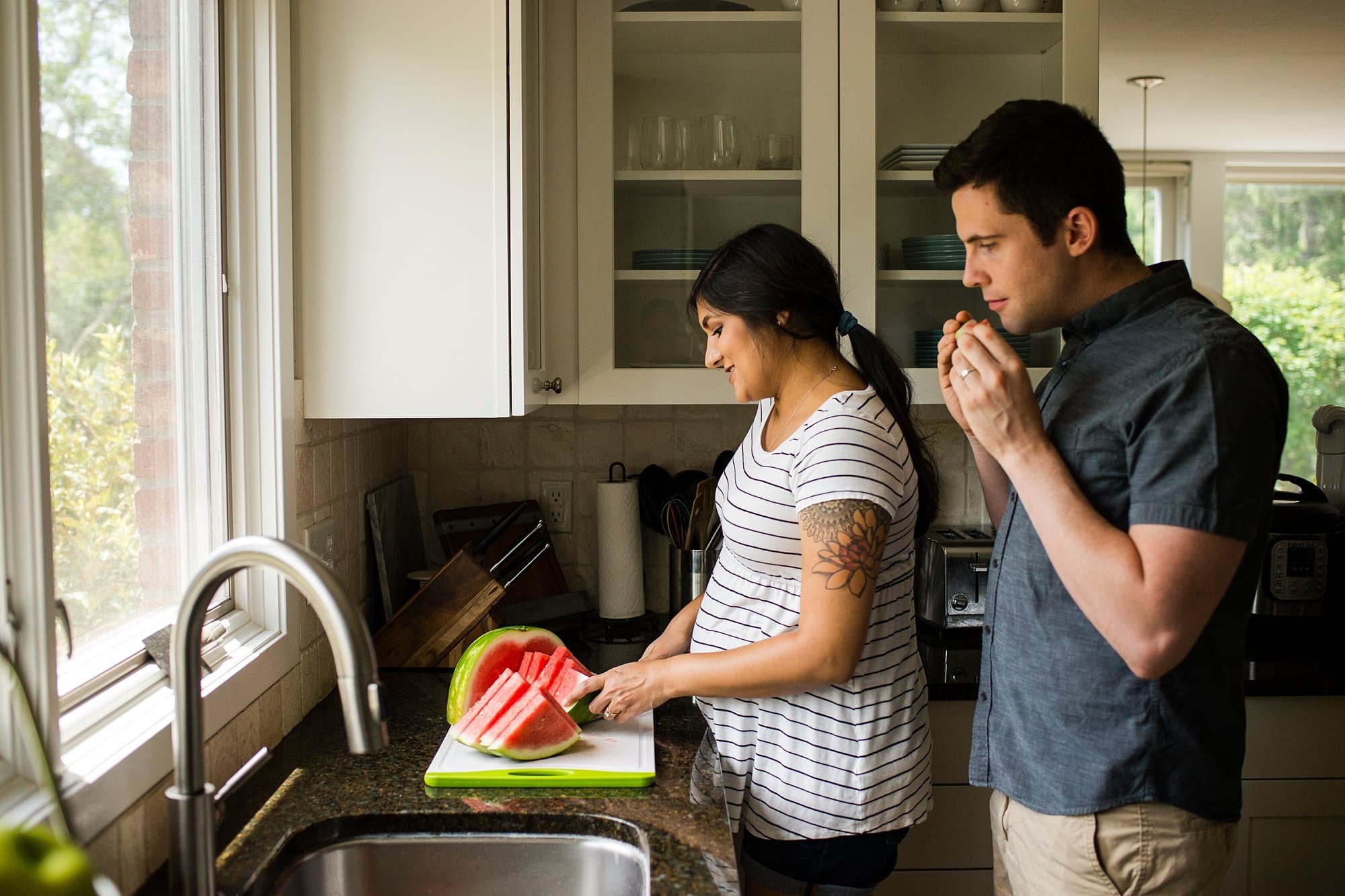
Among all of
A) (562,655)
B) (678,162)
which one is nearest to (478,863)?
(562,655)

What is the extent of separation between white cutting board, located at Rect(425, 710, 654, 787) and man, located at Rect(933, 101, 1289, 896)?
47 centimetres

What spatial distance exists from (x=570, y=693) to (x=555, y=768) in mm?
172

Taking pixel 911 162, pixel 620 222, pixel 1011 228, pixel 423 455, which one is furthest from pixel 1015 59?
pixel 423 455

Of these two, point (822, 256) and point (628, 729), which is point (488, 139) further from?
point (628, 729)

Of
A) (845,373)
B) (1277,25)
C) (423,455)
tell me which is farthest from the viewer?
(1277,25)

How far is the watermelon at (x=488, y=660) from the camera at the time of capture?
160cm

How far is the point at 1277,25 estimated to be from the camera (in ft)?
11.7

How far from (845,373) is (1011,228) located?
307mm


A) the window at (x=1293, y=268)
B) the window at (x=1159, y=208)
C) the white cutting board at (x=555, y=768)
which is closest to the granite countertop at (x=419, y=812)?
the white cutting board at (x=555, y=768)

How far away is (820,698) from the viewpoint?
1543 millimetres

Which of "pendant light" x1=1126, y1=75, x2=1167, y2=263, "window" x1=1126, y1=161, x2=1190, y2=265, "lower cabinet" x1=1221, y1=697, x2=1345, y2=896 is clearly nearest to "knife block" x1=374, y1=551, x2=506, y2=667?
"lower cabinet" x1=1221, y1=697, x2=1345, y2=896

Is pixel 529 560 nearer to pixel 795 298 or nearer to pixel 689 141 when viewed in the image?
pixel 689 141

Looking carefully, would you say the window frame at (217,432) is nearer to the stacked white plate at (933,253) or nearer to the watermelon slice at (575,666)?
the watermelon slice at (575,666)

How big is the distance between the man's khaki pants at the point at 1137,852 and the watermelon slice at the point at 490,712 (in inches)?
27.5
